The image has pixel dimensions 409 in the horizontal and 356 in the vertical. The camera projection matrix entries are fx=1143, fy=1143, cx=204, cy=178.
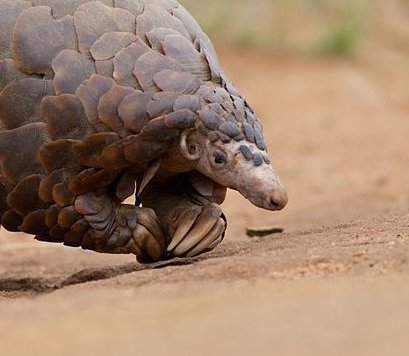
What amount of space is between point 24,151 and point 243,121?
1.01 metres

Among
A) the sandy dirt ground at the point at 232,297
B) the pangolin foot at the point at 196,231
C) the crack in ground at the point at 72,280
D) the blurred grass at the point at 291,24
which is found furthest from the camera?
the blurred grass at the point at 291,24

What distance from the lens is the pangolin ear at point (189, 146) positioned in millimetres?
5250

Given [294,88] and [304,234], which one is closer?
[304,234]

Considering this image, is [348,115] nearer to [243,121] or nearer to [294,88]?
[294,88]

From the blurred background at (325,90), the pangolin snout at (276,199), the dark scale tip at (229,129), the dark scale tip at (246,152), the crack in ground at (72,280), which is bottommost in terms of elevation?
the blurred background at (325,90)

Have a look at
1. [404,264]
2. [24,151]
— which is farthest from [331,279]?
[24,151]

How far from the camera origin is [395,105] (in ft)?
49.2

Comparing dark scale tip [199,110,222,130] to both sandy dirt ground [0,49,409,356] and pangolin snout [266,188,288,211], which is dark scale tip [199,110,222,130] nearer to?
pangolin snout [266,188,288,211]

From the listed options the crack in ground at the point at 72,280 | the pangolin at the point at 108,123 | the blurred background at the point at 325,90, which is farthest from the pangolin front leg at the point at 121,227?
the blurred background at the point at 325,90

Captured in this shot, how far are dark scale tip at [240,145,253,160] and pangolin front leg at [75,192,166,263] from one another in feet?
1.86

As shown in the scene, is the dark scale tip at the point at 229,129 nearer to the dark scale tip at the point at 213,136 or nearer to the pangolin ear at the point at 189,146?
the dark scale tip at the point at 213,136

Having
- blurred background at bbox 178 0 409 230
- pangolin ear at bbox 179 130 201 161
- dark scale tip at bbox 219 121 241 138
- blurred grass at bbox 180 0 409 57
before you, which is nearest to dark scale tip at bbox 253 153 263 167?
dark scale tip at bbox 219 121 241 138

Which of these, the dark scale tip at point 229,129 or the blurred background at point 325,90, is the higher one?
the dark scale tip at point 229,129

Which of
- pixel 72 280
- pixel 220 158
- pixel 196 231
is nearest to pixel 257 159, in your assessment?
pixel 220 158
